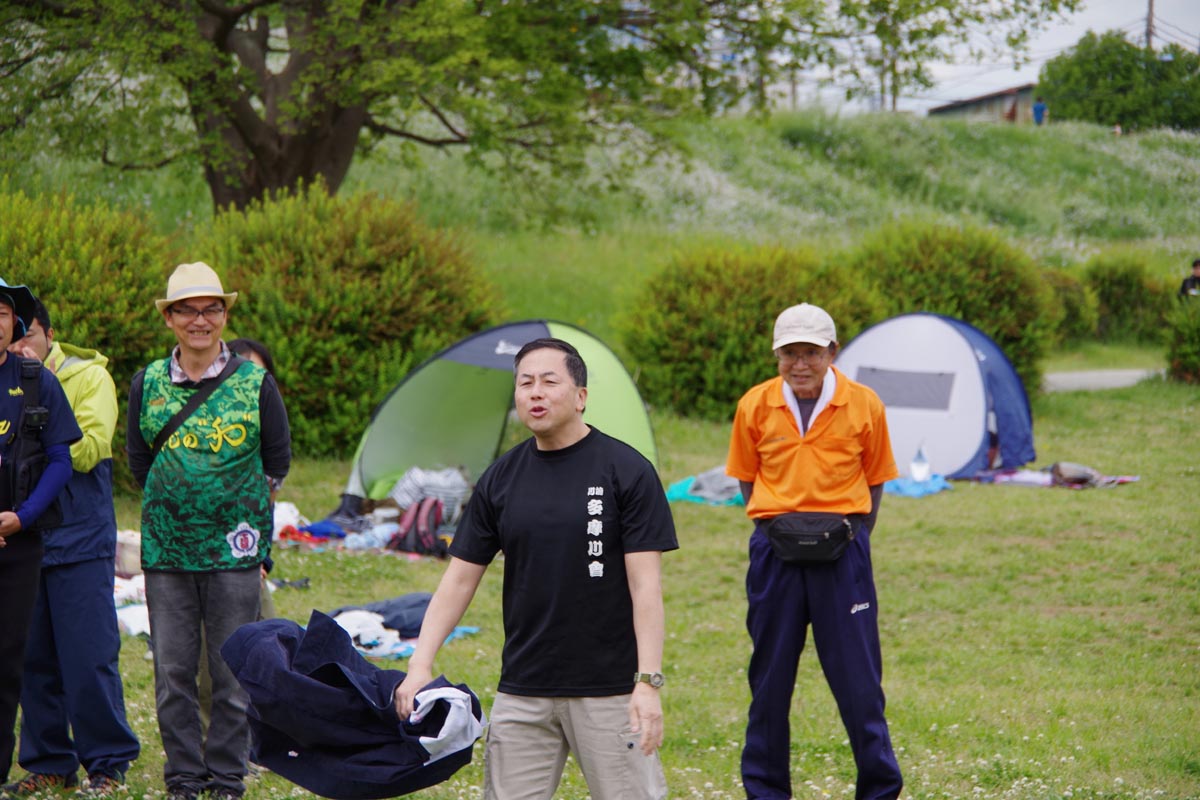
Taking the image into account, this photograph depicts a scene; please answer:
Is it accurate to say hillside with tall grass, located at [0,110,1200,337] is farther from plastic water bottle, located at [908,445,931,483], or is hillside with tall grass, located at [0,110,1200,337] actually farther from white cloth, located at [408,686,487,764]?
white cloth, located at [408,686,487,764]

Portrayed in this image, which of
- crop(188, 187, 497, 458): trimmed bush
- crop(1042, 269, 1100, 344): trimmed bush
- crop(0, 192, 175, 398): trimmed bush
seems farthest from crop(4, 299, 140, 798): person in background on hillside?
crop(1042, 269, 1100, 344): trimmed bush

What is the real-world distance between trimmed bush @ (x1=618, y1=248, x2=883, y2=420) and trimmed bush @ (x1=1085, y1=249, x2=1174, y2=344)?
32.8 ft

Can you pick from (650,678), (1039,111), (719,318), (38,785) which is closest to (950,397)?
(719,318)

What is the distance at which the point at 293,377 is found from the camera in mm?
12250

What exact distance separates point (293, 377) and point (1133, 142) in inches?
545

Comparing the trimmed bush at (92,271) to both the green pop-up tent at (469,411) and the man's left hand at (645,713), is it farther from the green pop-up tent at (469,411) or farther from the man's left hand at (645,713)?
the man's left hand at (645,713)

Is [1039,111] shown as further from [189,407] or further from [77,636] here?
[77,636]

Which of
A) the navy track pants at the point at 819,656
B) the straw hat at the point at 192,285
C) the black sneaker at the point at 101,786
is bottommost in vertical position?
the black sneaker at the point at 101,786

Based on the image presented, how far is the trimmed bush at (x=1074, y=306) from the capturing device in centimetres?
2320

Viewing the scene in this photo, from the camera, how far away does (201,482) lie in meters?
Answer: 4.34

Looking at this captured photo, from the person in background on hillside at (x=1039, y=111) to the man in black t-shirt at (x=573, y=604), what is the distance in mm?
20427

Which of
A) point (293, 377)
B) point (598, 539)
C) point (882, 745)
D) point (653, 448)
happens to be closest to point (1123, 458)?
point (653, 448)

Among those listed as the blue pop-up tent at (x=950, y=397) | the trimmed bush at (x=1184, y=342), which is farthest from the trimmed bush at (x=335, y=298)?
the trimmed bush at (x=1184, y=342)

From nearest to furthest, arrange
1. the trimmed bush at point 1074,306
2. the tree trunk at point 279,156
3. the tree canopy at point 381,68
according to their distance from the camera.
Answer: the tree canopy at point 381,68 < the tree trunk at point 279,156 < the trimmed bush at point 1074,306
